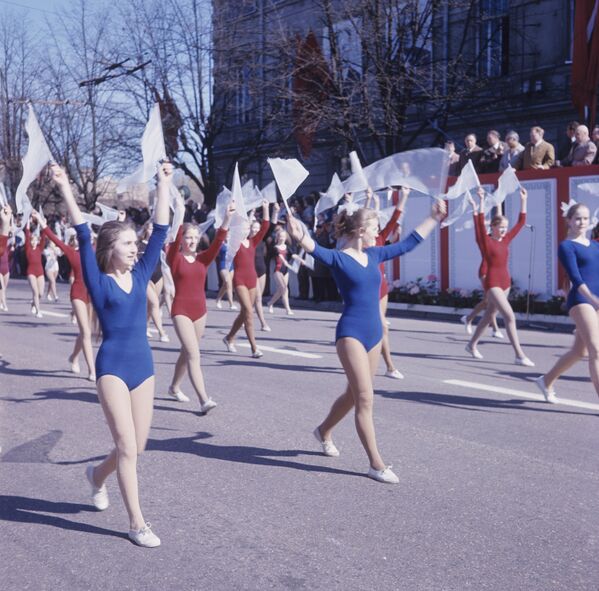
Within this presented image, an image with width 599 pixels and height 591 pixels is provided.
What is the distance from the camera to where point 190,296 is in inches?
325

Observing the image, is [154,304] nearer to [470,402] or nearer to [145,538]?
[470,402]

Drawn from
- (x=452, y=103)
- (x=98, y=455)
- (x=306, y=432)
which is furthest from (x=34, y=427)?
(x=452, y=103)

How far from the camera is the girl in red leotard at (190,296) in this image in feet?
26.3

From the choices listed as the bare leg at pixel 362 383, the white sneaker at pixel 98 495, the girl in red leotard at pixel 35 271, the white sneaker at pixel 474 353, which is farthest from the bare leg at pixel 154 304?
the white sneaker at pixel 98 495

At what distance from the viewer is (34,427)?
7730mm

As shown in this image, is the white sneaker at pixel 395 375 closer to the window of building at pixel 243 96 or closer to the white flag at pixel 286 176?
the white flag at pixel 286 176

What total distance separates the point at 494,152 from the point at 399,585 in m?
15.3

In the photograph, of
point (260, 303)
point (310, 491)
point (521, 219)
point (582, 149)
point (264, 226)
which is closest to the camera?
point (310, 491)

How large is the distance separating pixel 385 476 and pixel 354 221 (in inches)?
66.2

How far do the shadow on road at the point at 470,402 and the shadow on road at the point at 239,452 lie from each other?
230 centimetres

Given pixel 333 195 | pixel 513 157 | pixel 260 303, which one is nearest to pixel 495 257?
pixel 333 195

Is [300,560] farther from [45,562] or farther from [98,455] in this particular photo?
[98,455]

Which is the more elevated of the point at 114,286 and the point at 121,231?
the point at 121,231

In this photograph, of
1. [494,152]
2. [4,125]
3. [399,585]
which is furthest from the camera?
[4,125]
